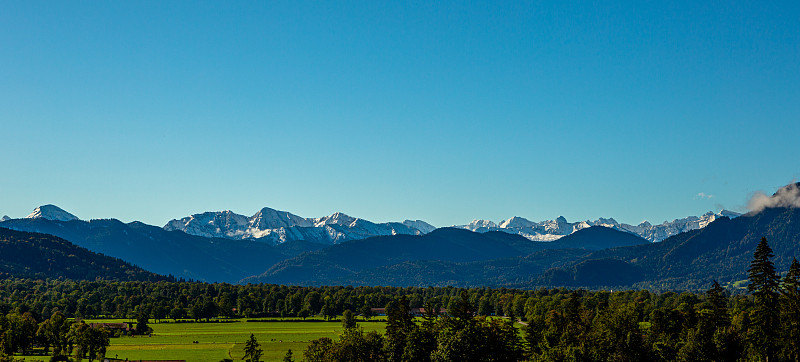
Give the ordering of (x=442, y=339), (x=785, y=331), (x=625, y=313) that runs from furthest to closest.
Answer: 1. (x=625, y=313)
2. (x=442, y=339)
3. (x=785, y=331)

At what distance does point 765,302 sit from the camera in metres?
108

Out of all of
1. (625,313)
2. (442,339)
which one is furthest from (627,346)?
(442,339)

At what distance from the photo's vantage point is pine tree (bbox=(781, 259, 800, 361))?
10062cm

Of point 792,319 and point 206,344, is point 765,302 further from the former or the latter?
point 206,344

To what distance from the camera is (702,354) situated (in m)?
115

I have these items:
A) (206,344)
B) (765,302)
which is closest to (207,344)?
(206,344)

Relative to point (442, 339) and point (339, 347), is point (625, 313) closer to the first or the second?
point (442, 339)

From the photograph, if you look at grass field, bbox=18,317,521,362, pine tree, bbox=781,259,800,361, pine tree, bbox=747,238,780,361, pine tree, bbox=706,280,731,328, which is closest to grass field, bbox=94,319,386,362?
grass field, bbox=18,317,521,362

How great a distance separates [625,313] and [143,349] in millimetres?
102086

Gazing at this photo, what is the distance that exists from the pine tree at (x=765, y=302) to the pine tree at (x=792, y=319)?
292 centimetres

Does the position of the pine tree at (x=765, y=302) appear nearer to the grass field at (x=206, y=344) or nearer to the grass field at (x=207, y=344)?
the grass field at (x=206, y=344)

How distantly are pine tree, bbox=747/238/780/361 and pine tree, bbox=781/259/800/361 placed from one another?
292cm

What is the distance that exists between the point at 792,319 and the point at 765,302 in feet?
20.4

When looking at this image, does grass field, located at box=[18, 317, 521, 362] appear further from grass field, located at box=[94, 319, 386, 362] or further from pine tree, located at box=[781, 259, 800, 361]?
pine tree, located at box=[781, 259, 800, 361]
